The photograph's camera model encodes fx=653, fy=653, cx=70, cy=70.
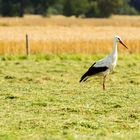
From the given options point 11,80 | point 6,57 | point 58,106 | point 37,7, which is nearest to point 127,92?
point 58,106

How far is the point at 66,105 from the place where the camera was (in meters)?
11.7

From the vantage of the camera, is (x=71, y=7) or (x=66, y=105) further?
(x=71, y=7)

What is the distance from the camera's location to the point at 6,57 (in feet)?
76.7

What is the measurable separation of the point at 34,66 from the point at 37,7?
70.8 m

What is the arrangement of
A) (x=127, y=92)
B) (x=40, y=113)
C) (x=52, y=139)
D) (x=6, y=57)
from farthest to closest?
(x=6, y=57) < (x=127, y=92) < (x=40, y=113) < (x=52, y=139)

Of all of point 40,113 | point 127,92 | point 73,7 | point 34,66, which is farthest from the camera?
point 73,7

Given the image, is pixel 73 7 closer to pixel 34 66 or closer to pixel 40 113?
pixel 34 66

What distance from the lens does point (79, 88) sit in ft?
47.6

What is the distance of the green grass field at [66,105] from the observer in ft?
31.1

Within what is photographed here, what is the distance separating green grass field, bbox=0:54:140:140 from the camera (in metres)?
9.48

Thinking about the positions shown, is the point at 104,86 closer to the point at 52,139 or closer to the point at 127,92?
the point at 127,92

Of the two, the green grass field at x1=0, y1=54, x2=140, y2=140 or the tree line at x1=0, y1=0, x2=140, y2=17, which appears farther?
the tree line at x1=0, y1=0, x2=140, y2=17

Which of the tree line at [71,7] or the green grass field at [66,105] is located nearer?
the green grass field at [66,105]

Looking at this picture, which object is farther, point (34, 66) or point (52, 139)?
point (34, 66)
